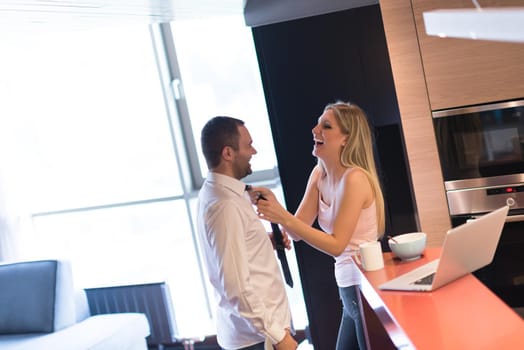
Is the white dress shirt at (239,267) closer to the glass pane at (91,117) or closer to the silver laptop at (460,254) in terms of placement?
the silver laptop at (460,254)

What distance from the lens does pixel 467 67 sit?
137 inches

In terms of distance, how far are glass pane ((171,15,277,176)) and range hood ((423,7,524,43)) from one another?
332 cm

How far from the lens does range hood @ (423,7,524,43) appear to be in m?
1.46

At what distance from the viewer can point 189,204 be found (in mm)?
5465

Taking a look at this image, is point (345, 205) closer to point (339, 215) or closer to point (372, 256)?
point (339, 215)

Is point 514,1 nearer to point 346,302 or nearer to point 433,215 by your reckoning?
point 433,215

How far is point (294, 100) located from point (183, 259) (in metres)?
2.12

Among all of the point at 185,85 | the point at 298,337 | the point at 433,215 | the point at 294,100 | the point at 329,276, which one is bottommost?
the point at 298,337

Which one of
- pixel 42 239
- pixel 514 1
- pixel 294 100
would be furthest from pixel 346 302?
pixel 42 239

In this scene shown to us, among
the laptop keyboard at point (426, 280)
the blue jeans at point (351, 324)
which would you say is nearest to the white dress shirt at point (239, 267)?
the blue jeans at point (351, 324)

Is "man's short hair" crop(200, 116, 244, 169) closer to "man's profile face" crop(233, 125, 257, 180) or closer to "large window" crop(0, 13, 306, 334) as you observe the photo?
"man's profile face" crop(233, 125, 257, 180)

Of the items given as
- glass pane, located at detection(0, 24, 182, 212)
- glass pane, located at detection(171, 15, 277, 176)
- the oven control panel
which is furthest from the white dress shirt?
glass pane, located at detection(0, 24, 182, 212)

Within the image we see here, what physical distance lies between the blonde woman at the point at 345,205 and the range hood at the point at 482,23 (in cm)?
119

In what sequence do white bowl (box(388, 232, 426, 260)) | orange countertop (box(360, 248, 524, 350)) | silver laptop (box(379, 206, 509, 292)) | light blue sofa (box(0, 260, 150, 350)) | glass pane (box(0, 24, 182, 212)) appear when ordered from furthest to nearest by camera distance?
glass pane (box(0, 24, 182, 212)) → light blue sofa (box(0, 260, 150, 350)) → white bowl (box(388, 232, 426, 260)) → silver laptop (box(379, 206, 509, 292)) → orange countertop (box(360, 248, 524, 350))
